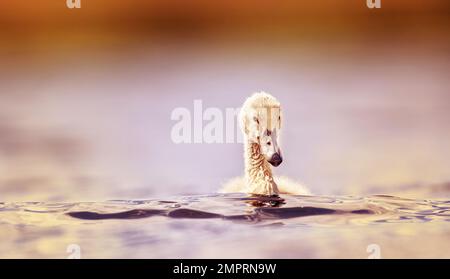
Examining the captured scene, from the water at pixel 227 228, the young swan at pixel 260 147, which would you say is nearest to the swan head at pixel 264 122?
the young swan at pixel 260 147

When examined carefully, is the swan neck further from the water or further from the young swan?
the water

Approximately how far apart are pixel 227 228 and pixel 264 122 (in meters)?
0.59

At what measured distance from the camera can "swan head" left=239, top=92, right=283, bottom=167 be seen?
11.1 feet

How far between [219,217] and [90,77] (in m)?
0.84

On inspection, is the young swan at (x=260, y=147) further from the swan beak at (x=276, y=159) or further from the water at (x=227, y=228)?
the water at (x=227, y=228)

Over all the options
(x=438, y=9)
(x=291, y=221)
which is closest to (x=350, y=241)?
(x=291, y=221)

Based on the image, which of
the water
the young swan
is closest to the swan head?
the young swan

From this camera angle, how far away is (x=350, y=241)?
313 centimetres

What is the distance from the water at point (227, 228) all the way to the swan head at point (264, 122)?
0.29m

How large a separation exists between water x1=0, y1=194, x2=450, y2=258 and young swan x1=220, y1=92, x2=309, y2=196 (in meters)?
0.21

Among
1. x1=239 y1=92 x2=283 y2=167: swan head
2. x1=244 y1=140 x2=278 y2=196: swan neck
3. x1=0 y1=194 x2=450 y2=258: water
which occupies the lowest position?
x1=0 y1=194 x2=450 y2=258: water

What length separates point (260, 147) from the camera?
3721 mm

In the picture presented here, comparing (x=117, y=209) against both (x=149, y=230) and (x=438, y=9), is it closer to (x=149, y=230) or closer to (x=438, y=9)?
(x=149, y=230)

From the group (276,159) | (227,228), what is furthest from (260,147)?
(227,228)
